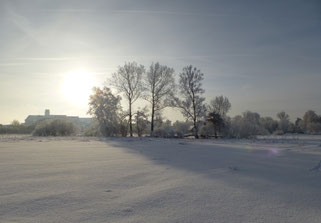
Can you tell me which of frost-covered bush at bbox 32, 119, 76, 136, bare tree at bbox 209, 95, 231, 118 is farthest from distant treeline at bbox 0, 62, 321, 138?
bare tree at bbox 209, 95, 231, 118

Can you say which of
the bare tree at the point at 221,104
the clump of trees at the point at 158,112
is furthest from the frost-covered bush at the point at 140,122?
the bare tree at the point at 221,104

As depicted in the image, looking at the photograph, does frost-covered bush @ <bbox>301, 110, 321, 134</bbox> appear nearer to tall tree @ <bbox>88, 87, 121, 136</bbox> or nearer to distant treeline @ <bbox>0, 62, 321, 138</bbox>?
distant treeline @ <bbox>0, 62, 321, 138</bbox>

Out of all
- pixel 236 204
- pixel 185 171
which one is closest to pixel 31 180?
pixel 185 171

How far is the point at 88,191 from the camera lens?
8.28 ft

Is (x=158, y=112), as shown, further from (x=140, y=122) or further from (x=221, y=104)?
(x=221, y=104)

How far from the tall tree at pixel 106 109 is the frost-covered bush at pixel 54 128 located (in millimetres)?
2751

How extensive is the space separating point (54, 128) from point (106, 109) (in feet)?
18.3

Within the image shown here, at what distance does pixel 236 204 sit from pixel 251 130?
808 inches

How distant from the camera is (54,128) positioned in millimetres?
21500

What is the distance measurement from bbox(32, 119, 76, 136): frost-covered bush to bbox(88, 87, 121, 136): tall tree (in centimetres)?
275

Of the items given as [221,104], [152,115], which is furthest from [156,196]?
[221,104]

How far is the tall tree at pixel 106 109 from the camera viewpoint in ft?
73.9

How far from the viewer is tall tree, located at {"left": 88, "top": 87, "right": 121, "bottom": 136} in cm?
2252

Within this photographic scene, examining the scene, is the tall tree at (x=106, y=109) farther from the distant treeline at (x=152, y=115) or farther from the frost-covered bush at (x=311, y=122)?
the frost-covered bush at (x=311, y=122)
